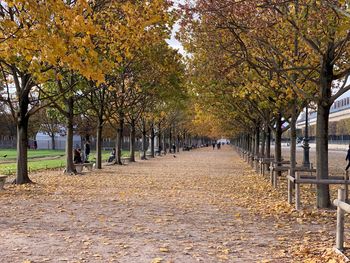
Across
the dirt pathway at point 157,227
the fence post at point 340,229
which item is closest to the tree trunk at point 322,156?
the dirt pathway at point 157,227

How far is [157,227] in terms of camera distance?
915cm

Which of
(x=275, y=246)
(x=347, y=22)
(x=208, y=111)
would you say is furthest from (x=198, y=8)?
(x=208, y=111)

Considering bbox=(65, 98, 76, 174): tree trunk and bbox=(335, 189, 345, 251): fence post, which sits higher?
bbox=(65, 98, 76, 174): tree trunk

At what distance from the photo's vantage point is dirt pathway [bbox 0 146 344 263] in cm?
702

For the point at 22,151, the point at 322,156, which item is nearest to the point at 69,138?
the point at 22,151

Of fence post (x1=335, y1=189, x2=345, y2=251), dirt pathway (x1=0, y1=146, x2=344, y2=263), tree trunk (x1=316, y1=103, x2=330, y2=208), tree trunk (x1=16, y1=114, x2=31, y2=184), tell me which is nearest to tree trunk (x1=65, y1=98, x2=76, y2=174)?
tree trunk (x1=16, y1=114, x2=31, y2=184)

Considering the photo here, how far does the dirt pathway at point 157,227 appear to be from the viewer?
7020mm

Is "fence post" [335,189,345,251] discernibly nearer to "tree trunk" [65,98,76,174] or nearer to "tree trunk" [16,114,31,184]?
"tree trunk" [16,114,31,184]

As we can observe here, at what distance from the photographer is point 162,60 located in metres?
24.1

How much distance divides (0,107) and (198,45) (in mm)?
67375

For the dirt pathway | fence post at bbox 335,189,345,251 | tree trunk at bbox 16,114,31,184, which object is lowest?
the dirt pathway

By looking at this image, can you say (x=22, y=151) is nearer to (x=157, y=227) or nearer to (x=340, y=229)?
(x=157, y=227)

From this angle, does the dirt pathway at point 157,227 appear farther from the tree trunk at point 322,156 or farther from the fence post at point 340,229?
the tree trunk at point 322,156

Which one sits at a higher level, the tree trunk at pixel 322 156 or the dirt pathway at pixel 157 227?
the tree trunk at pixel 322 156
